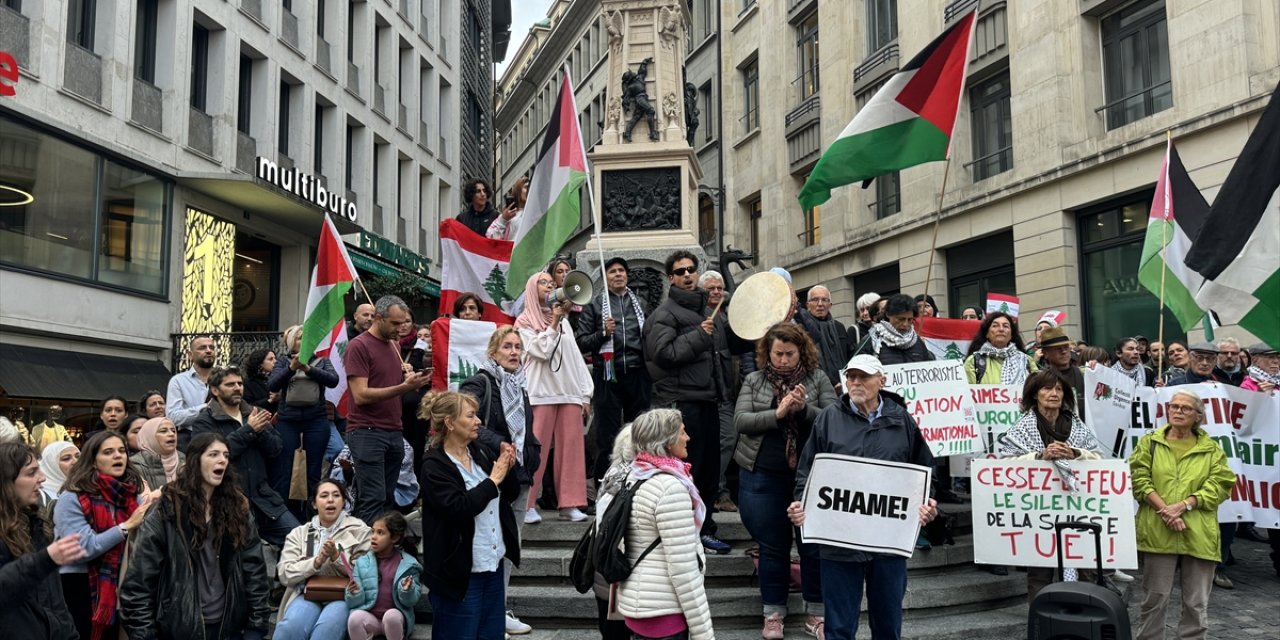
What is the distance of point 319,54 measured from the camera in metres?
25.3

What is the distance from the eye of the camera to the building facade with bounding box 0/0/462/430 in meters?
15.5

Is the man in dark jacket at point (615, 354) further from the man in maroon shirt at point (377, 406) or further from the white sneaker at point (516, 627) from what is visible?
the white sneaker at point (516, 627)

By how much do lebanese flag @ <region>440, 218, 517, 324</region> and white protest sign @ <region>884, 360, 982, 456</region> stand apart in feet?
14.0

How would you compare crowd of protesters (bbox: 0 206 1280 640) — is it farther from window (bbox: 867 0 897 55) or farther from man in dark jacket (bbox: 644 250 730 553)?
window (bbox: 867 0 897 55)

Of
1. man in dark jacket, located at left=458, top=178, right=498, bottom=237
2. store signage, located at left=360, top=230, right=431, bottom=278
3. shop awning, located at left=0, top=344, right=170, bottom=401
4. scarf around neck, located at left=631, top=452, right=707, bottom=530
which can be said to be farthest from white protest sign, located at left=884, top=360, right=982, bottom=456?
store signage, located at left=360, top=230, right=431, bottom=278

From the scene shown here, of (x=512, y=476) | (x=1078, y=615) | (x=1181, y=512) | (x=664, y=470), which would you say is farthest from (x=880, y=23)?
(x=664, y=470)

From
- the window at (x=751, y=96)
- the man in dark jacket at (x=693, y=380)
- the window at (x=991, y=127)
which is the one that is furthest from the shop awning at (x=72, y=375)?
the window at (x=751, y=96)

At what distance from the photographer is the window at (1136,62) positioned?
54.3 feet

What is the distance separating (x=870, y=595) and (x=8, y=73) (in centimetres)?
1318

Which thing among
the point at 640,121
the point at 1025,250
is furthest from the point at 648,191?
the point at 1025,250

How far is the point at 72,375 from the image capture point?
618 inches

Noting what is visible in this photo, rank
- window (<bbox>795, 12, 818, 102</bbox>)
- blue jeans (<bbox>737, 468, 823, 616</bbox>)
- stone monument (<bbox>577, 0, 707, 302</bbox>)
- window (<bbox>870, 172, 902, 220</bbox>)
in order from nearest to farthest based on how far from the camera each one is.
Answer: blue jeans (<bbox>737, 468, 823, 616</bbox>) < stone monument (<bbox>577, 0, 707, 302</bbox>) < window (<bbox>870, 172, 902, 220</bbox>) < window (<bbox>795, 12, 818, 102</bbox>)

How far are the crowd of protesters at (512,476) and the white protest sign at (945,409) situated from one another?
28.0 inches

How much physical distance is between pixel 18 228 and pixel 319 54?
37.7 ft
